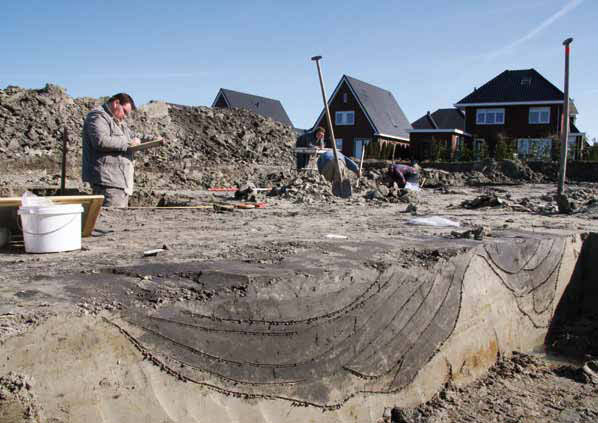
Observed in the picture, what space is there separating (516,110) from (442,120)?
5670mm

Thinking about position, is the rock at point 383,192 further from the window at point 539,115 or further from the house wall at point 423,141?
the window at point 539,115

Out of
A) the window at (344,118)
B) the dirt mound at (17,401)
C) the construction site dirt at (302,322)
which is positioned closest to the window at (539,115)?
the window at (344,118)

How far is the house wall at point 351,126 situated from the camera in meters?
33.1

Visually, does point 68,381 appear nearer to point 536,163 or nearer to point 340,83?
point 536,163

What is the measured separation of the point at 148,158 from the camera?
16.5 metres

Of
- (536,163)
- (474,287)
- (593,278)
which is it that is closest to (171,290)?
(474,287)

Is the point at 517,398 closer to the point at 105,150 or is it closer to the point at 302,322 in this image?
the point at 302,322

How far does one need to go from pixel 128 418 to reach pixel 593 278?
15.4ft

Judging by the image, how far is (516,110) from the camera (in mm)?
30125

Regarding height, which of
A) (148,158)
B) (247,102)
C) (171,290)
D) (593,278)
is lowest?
(593,278)

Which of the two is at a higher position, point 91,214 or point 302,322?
point 91,214

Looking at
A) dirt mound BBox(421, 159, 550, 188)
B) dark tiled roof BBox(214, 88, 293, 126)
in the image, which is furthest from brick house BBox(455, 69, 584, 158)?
dark tiled roof BBox(214, 88, 293, 126)

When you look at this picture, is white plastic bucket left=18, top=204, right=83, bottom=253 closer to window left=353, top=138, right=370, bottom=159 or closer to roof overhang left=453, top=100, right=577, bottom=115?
roof overhang left=453, top=100, right=577, bottom=115

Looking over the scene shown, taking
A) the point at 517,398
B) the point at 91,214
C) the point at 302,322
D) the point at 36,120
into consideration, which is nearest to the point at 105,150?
the point at 91,214
